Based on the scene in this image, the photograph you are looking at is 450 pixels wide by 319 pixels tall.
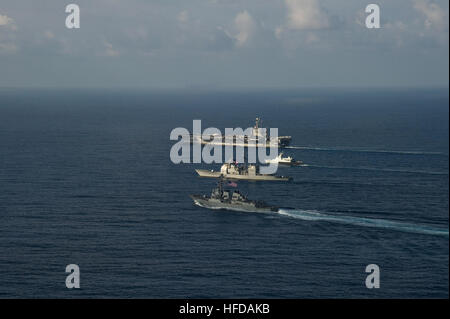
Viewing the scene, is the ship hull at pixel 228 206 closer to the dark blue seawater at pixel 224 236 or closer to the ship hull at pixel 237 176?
the dark blue seawater at pixel 224 236

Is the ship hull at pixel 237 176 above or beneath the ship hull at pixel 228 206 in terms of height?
above

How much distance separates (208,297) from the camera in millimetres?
83625

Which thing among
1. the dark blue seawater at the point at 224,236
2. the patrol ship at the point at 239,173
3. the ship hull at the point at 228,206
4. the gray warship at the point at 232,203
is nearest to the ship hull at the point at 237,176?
the patrol ship at the point at 239,173

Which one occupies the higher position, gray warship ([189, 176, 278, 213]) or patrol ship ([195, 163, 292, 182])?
patrol ship ([195, 163, 292, 182])

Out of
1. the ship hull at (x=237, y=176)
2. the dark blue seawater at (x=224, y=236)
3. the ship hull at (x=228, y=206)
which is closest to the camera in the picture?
the dark blue seawater at (x=224, y=236)

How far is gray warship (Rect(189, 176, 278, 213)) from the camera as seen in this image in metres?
128

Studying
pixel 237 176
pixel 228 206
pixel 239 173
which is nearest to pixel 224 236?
pixel 228 206

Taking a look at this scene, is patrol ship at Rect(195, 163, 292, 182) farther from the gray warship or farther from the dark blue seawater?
the gray warship

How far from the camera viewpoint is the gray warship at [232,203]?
5044 inches

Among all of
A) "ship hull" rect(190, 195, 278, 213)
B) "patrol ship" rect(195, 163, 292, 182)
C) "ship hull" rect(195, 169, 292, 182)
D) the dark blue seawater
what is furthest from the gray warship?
"patrol ship" rect(195, 163, 292, 182)

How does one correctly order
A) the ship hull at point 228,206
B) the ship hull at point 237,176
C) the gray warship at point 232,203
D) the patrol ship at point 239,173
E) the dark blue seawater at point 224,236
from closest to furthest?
1. the dark blue seawater at point 224,236
2. the ship hull at point 228,206
3. the gray warship at point 232,203
4. the ship hull at point 237,176
5. the patrol ship at point 239,173

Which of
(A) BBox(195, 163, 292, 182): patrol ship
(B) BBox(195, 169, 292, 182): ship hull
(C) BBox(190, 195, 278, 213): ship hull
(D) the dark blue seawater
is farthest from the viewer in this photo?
(A) BBox(195, 163, 292, 182): patrol ship
